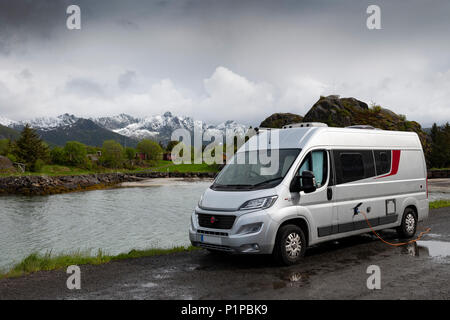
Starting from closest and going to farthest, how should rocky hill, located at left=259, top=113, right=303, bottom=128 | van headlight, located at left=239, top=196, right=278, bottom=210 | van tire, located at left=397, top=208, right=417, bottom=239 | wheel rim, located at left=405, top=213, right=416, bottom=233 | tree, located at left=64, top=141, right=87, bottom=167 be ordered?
1. van headlight, located at left=239, top=196, right=278, bottom=210
2. van tire, located at left=397, top=208, right=417, bottom=239
3. wheel rim, located at left=405, top=213, right=416, bottom=233
4. tree, located at left=64, top=141, right=87, bottom=167
5. rocky hill, located at left=259, top=113, right=303, bottom=128

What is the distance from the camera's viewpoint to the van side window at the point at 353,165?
964 centimetres

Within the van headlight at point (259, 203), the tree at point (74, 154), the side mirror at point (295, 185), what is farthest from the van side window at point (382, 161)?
the tree at point (74, 154)

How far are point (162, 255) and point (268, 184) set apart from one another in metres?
3.73

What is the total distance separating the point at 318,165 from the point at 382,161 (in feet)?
8.93

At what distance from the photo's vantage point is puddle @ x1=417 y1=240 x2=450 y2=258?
933 centimetres

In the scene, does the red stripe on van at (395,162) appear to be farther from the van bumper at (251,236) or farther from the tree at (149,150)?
the tree at (149,150)

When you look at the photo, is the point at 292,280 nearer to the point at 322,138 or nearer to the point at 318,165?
the point at 318,165

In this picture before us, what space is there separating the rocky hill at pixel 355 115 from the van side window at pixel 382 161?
5883 centimetres

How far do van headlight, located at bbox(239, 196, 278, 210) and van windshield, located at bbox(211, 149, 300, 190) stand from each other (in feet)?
1.19

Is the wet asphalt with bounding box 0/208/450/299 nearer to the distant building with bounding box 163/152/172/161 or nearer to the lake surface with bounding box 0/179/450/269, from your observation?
the lake surface with bounding box 0/179/450/269

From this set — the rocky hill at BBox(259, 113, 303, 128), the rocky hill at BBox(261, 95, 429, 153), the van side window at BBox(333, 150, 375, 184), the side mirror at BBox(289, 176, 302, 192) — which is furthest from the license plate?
the rocky hill at BBox(259, 113, 303, 128)
